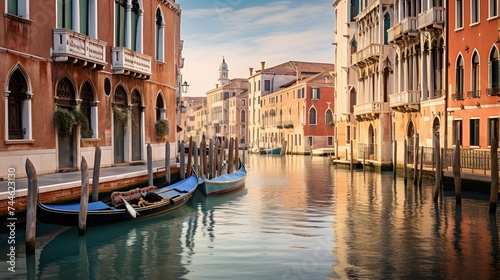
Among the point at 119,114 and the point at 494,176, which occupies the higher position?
the point at 119,114

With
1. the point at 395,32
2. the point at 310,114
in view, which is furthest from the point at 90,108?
the point at 310,114

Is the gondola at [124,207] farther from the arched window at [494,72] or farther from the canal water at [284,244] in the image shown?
the arched window at [494,72]

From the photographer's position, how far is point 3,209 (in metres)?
8.66

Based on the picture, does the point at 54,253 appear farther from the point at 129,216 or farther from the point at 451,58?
the point at 451,58

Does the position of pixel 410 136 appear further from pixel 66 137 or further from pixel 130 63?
pixel 66 137

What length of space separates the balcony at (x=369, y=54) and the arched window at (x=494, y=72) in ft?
28.7

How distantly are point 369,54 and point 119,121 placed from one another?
12452mm

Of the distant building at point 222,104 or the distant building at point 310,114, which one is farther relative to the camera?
the distant building at point 222,104

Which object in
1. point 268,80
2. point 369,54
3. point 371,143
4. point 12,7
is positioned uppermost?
point 268,80

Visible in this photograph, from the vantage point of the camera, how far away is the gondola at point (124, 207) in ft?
29.4

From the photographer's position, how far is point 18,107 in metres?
12.0

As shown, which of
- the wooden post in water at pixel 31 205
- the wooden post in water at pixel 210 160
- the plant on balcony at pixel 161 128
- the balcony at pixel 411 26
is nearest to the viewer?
the wooden post in water at pixel 31 205

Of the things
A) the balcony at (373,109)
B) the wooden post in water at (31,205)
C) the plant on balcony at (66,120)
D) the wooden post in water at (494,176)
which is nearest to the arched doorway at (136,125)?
the plant on balcony at (66,120)

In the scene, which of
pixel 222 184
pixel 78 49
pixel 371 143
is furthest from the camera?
pixel 371 143
